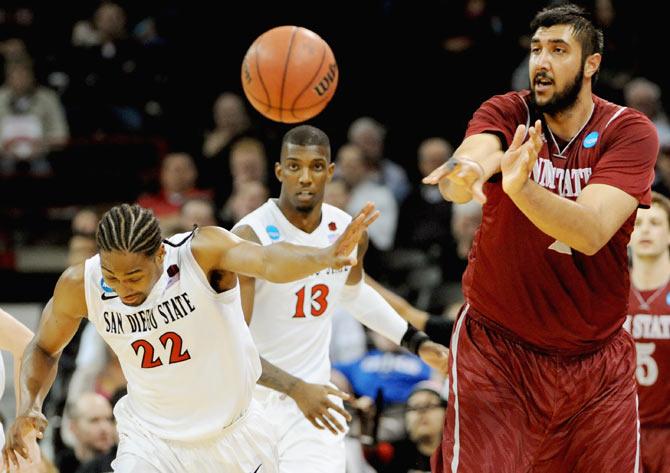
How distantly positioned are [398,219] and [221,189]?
1.88 m

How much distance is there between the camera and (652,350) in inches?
287

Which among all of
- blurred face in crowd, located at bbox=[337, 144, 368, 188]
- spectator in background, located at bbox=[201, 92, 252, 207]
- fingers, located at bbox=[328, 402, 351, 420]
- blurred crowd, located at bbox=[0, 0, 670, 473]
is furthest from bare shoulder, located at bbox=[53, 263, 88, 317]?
spectator in background, located at bbox=[201, 92, 252, 207]

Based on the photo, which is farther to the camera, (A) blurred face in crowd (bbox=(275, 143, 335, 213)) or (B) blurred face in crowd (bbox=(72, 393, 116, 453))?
(B) blurred face in crowd (bbox=(72, 393, 116, 453))

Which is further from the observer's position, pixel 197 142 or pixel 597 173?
pixel 197 142

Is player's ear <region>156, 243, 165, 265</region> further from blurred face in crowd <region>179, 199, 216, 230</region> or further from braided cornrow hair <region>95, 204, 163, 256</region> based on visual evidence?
blurred face in crowd <region>179, 199, 216, 230</region>

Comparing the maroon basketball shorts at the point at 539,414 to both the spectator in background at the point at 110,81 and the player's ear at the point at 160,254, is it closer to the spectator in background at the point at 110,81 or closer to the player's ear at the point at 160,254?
the player's ear at the point at 160,254

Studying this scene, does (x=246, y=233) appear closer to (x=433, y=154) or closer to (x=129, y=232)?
(x=129, y=232)

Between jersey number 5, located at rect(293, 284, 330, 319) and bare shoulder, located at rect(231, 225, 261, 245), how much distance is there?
40 cm

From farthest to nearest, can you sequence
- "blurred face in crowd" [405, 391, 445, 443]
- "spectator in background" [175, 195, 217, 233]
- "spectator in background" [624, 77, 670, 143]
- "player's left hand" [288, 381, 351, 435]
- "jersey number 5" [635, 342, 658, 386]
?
"spectator in background" [624, 77, 670, 143]
"spectator in background" [175, 195, 217, 233]
"blurred face in crowd" [405, 391, 445, 443]
"jersey number 5" [635, 342, 658, 386]
"player's left hand" [288, 381, 351, 435]

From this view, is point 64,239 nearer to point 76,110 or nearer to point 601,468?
point 76,110

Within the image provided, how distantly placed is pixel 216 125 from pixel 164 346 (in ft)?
25.9

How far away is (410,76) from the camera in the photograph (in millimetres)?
12734

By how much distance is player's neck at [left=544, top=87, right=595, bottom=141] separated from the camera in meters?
4.93

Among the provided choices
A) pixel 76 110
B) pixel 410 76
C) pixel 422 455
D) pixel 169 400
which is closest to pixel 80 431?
pixel 422 455
